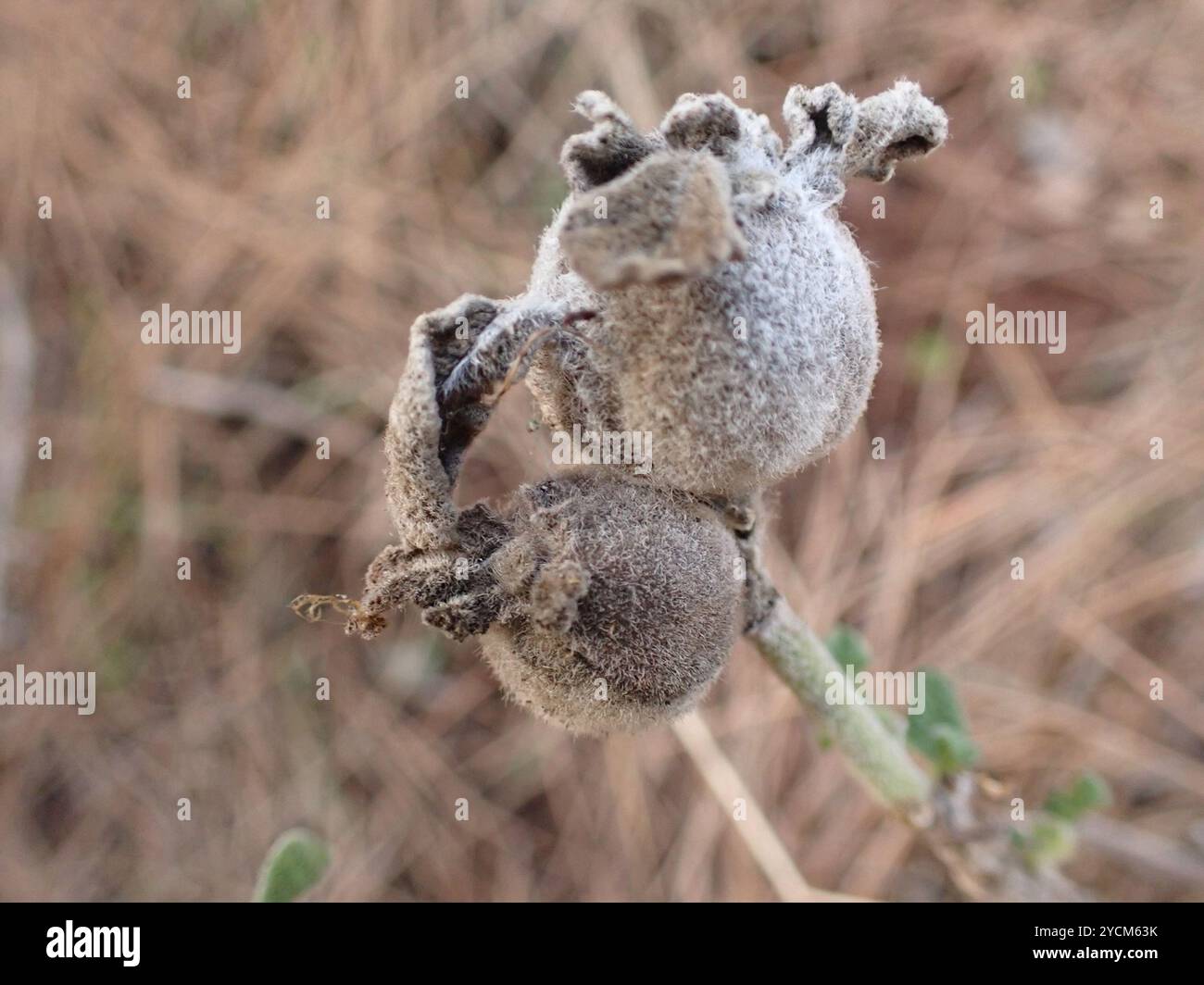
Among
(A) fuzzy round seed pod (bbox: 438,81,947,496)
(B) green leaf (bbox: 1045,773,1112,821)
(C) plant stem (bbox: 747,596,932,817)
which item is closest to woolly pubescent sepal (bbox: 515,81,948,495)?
(A) fuzzy round seed pod (bbox: 438,81,947,496)

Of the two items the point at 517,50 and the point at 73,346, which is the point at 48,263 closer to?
the point at 73,346

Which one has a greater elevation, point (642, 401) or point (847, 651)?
point (642, 401)

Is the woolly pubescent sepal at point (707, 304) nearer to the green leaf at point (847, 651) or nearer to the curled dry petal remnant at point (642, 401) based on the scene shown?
the curled dry petal remnant at point (642, 401)

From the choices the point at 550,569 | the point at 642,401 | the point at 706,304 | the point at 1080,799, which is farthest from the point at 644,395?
the point at 1080,799

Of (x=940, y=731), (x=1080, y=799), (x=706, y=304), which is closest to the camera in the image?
(x=706, y=304)

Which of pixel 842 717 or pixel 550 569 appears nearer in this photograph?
pixel 550 569

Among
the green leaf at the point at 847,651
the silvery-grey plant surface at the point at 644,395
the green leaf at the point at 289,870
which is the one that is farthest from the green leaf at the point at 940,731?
the green leaf at the point at 289,870

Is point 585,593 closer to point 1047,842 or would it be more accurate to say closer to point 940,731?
point 940,731
